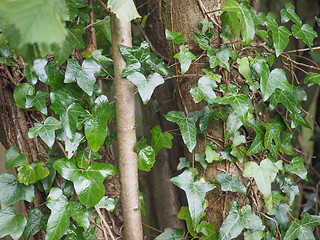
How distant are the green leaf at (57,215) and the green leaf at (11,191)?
110mm

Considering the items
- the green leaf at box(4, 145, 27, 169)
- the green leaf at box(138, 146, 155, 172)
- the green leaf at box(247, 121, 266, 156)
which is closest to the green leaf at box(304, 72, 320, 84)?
the green leaf at box(247, 121, 266, 156)

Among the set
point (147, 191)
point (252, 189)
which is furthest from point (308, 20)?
point (147, 191)

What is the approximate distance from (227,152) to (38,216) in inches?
25.4

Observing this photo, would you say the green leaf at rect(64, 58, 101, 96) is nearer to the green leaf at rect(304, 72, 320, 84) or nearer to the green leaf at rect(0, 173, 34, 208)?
the green leaf at rect(0, 173, 34, 208)

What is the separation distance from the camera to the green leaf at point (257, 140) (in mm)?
863

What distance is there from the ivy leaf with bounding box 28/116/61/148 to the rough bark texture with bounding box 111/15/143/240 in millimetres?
194

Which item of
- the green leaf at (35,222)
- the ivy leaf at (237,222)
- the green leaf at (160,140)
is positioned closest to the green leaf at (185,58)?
the green leaf at (160,140)

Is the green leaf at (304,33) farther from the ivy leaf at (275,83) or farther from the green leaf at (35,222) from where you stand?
the green leaf at (35,222)

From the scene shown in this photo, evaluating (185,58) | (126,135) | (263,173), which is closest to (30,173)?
(126,135)

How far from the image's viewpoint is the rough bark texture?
781 millimetres

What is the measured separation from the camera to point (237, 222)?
857mm

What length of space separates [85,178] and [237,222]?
1.56 feet

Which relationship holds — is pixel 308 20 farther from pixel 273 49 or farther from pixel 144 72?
pixel 144 72

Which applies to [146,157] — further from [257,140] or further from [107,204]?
[257,140]
